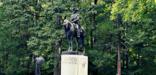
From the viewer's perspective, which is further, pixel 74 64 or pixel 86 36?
pixel 86 36

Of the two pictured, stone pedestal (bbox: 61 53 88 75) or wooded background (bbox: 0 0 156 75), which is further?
wooded background (bbox: 0 0 156 75)

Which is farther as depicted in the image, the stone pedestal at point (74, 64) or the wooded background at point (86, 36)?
the wooded background at point (86, 36)

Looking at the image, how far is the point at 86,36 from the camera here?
3209cm

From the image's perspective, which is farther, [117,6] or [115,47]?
[115,47]

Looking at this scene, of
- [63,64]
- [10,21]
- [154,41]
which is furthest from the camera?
[10,21]

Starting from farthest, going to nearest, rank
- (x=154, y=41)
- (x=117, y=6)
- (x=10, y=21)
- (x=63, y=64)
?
(x=10, y=21) → (x=154, y=41) → (x=117, y=6) → (x=63, y=64)

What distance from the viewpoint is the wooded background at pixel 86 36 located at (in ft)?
97.0

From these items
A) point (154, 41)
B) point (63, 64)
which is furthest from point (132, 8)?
point (154, 41)

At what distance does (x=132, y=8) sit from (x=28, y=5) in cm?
1617

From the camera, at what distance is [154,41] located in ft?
96.9

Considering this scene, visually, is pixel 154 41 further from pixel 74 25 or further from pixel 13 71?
pixel 74 25

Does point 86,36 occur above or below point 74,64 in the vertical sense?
above

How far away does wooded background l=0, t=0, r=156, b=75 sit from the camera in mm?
29562

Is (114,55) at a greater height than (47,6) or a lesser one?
lesser
